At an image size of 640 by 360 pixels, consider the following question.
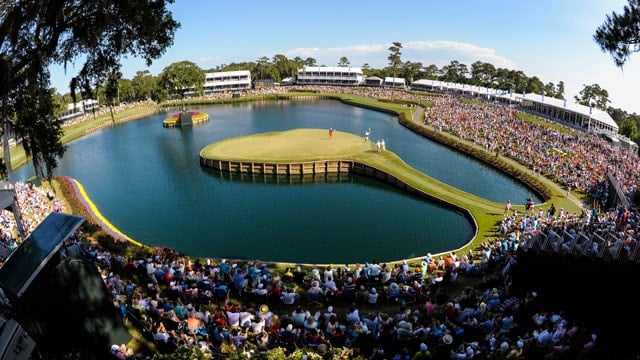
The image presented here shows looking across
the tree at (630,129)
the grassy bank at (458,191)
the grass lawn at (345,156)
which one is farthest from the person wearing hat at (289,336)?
the tree at (630,129)

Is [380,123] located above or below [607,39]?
below

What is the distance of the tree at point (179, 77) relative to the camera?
12150 cm

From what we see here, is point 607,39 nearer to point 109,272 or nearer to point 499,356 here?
point 499,356

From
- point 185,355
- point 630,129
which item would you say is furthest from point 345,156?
point 630,129

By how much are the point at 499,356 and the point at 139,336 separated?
13.7 metres

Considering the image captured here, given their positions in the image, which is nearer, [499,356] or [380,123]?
[499,356]

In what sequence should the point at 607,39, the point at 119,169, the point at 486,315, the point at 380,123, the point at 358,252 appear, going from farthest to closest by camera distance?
1. the point at 380,123
2. the point at 119,169
3. the point at 358,252
4. the point at 607,39
5. the point at 486,315

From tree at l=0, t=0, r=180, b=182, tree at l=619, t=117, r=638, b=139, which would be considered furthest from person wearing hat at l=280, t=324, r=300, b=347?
tree at l=619, t=117, r=638, b=139

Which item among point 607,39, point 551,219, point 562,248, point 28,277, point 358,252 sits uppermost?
point 607,39

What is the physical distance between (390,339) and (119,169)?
51349mm

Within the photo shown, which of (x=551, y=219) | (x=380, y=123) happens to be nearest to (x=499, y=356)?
(x=551, y=219)

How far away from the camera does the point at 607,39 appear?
21.8m

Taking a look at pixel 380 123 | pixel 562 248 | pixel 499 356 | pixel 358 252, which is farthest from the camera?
pixel 380 123

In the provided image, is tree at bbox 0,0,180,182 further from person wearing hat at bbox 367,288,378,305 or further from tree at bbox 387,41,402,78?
tree at bbox 387,41,402,78
